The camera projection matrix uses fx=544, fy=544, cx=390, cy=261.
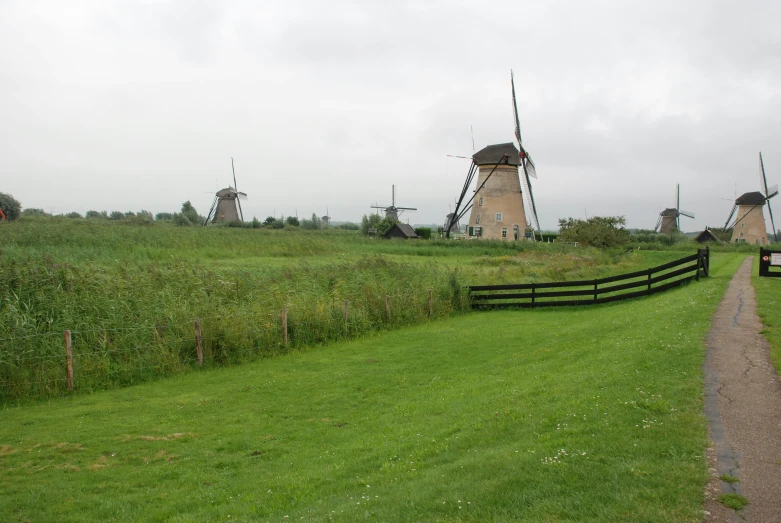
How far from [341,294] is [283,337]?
3.72 metres

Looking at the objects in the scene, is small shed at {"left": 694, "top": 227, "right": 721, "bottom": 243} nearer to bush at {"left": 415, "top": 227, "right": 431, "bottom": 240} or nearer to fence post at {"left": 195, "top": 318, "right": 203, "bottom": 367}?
bush at {"left": 415, "top": 227, "right": 431, "bottom": 240}

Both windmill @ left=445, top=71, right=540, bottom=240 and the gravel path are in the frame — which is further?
windmill @ left=445, top=71, right=540, bottom=240

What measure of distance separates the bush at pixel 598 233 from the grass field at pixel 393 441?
36118 mm

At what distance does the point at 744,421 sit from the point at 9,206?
62696 millimetres

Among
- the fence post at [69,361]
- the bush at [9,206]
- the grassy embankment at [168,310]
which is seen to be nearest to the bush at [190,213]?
the bush at [9,206]

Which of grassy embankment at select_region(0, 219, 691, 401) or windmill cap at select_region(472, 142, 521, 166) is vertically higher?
windmill cap at select_region(472, 142, 521, 166)

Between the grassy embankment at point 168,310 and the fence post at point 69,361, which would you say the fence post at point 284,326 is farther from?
the fence post at point 69,361

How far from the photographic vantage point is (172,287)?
15.8 m

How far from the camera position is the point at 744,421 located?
20.0 ft

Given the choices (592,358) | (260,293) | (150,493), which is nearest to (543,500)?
(150,493)

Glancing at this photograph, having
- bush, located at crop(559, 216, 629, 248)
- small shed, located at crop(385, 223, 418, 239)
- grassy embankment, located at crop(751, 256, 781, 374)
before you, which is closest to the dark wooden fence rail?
grassy embankment, located at crop(751, 256, 781, 374)

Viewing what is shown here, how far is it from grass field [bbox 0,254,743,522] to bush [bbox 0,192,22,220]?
51884 millimetres

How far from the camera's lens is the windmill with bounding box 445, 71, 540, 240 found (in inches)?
2057

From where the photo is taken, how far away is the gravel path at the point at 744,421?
4.44 metres
